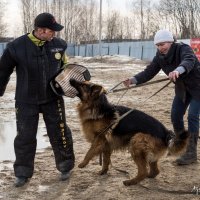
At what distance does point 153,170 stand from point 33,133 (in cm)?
162

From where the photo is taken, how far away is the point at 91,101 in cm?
496

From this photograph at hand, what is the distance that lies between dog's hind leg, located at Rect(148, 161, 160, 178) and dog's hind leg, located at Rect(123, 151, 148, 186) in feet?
0.96

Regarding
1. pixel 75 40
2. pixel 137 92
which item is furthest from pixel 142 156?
pixel 75 40

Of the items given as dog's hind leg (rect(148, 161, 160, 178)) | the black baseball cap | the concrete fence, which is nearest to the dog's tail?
dog's hind leg (rect(148, 161, 160, 178))

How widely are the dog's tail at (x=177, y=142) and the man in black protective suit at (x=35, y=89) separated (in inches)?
50.7

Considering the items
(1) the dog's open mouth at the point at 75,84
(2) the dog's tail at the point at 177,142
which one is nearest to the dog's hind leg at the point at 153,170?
(2) the dog's tail at the point at 177,142

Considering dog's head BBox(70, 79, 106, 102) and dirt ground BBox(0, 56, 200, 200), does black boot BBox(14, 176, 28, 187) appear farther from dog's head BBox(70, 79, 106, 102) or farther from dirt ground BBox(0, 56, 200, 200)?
dog's head BBox(70, 79, 106, 102)

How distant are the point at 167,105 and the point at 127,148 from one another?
591 cm

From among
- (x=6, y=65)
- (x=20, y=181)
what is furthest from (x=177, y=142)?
(x=6, y=65)

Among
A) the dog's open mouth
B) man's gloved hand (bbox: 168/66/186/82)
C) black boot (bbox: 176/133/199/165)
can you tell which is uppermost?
man's gloved hand (bbox: 168/66/186/82)

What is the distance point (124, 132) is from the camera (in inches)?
195

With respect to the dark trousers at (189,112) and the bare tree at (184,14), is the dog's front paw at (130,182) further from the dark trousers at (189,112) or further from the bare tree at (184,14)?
the bare tree at (184,14)

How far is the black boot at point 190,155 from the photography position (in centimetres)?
566

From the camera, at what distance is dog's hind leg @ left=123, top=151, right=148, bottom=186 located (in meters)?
4.82
